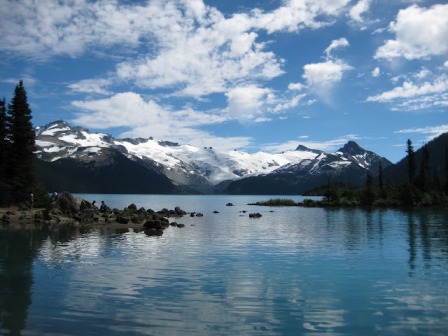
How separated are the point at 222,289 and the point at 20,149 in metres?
69.5

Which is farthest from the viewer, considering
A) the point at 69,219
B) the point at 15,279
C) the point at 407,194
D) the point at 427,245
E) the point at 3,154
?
the point at 407,194

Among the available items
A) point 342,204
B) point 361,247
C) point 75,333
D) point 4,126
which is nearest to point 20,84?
point 4,126

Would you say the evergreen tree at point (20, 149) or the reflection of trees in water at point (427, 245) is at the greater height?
the evergreen tree at point (20, 149)

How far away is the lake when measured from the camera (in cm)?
1819

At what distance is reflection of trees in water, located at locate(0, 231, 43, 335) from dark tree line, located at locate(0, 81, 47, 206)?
30735 mm

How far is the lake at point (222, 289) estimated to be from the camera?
1819cm

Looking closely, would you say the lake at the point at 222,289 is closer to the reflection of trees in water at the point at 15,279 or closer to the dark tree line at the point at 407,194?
the reflection of trees in water at the point at 15,279

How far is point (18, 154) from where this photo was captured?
265 feet

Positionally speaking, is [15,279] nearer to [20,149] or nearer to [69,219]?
[69,219]

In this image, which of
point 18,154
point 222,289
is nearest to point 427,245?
point 222,289

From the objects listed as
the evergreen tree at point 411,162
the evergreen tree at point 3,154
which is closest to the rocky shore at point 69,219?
the evergreen tree at point 3,154

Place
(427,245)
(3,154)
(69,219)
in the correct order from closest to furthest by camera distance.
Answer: (427,245) → (69,219) → (3,154)

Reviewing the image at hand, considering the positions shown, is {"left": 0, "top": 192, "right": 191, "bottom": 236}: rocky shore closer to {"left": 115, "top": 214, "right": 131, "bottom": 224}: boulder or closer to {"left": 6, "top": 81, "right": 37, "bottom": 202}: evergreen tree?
{"left": 115, "top": 214, "right": 131, "bottom": 224}: boulder

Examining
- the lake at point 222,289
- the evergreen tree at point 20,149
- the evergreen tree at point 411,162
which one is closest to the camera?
the lake at point 222,289
